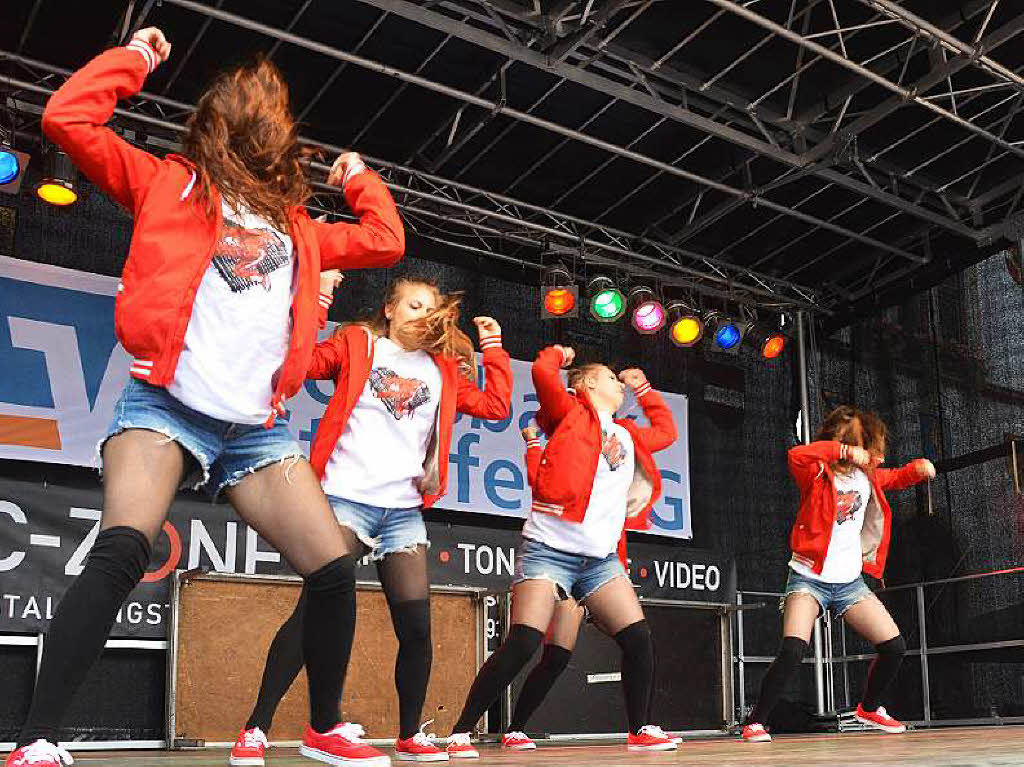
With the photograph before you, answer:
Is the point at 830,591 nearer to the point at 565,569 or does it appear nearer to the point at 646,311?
the point at 565,569

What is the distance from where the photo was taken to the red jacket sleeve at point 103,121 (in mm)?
2246

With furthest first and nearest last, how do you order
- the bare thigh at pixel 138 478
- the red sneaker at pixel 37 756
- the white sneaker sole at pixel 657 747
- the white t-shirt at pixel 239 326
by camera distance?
1. the white sneaker sole at pixel 657 747
2. the white t-shirt at pixel 239 326
3. the bare thigh at pixel 138 478
4. the red sneaker at pixel 37 756

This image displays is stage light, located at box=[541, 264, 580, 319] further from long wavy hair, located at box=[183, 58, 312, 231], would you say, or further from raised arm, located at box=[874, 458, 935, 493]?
long wavy hair, located at box=[183, 58, 312, 231]

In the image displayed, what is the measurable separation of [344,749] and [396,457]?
1151 mm

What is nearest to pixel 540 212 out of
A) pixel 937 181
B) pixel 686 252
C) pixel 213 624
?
pixel 686 252

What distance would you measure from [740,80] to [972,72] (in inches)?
52.5

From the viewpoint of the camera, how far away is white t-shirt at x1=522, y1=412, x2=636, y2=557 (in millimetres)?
4336

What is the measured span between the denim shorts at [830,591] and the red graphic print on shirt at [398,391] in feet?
8.13

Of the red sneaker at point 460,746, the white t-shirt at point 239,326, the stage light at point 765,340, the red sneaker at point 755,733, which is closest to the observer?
the white t-shirt at point 239,326

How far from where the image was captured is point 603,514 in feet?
14.5

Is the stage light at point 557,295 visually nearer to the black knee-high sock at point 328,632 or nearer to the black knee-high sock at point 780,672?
the black knee-high sock at point 780,672

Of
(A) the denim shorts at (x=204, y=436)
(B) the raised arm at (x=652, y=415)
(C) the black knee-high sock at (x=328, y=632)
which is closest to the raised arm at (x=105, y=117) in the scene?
(A) the denim shorts at (x=204, y=436)

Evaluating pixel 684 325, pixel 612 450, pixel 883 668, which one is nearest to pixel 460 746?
pixel 612 450

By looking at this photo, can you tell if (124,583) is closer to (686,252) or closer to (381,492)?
(381,492)
